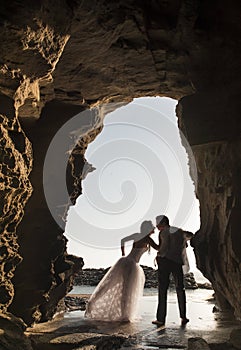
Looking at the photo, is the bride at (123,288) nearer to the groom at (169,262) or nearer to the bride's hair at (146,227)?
the bride's hair at (146,227)

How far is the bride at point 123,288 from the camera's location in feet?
23.9

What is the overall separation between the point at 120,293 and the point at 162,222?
1.47 meters

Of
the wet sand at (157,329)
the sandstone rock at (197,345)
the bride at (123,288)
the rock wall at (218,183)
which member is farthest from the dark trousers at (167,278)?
the sandstone rock at (197,345)

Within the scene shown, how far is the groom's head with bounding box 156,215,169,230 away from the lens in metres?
7.44

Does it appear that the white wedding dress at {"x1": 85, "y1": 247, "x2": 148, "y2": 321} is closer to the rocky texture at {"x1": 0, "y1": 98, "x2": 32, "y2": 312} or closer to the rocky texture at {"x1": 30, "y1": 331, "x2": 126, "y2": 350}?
the rocky texture at {"x1": 30, "y1": 331, "x2": 126, "y2": 350}

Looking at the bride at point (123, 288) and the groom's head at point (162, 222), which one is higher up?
the groom's head at point (162, 222)

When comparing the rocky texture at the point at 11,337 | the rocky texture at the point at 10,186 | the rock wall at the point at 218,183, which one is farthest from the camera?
the rock wall at the point at 218,183

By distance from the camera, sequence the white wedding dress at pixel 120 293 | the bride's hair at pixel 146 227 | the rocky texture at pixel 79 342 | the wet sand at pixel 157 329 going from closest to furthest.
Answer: the rocky texture at pixel 79 342 → the wet sand at pixel 157 329 → the white wedding dress at pixel 120 293 → the bride's hair at pixel 146 227

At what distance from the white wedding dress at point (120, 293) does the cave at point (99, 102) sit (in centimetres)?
95

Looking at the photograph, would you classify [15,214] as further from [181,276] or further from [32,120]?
[181,276]

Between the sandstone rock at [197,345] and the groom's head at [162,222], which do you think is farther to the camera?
the groom's head at [162,222]

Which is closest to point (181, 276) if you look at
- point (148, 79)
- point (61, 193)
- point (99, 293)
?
point (99, 293)

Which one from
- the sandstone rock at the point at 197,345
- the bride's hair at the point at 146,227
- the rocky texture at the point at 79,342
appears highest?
the bride's hair at the point at 146,227

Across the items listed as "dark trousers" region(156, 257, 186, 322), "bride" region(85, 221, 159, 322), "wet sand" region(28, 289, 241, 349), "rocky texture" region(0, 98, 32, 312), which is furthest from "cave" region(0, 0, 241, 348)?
"bride" region(85, 221, 159, 322)
